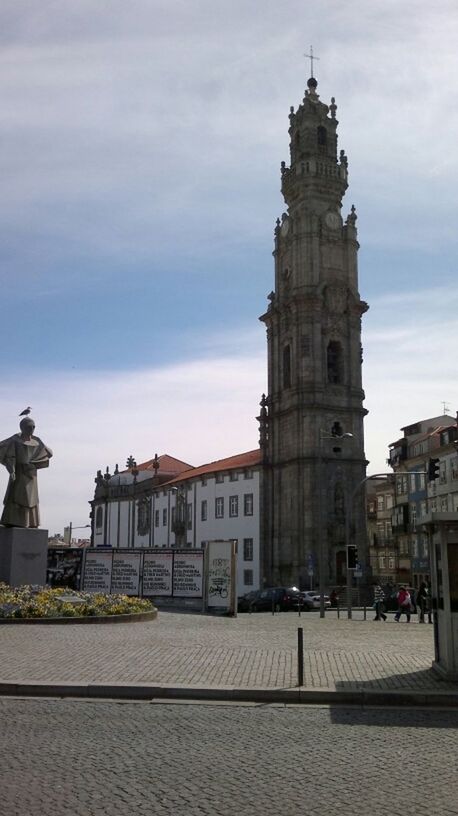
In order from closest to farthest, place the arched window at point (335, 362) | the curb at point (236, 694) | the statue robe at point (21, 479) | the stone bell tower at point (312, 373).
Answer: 1. the curb at point (236, 694)
2. the statue robe at point (21, 479)
3. the stone bell tower at point (312, 373)
4. the arched window at point (335, 362)

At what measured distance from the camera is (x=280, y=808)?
5.91m

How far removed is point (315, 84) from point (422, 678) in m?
68.6

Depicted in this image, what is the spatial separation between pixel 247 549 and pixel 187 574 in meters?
35.1

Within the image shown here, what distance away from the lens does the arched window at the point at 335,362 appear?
63125 millimetres

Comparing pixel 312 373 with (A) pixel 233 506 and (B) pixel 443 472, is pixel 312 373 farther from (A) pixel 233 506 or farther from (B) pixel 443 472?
(B) pixel 443 472

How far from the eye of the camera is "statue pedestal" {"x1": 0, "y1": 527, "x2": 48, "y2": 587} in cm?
2194

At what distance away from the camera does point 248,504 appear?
64812 millimetres

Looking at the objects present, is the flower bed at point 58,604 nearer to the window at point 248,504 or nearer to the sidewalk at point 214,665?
the sidewalk at point 214,665

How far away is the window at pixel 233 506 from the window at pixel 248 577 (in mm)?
Answer: 5162

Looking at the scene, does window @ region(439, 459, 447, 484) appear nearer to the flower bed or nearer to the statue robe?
the flower bed

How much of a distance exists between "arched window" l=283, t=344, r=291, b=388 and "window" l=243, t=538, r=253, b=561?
13.2m

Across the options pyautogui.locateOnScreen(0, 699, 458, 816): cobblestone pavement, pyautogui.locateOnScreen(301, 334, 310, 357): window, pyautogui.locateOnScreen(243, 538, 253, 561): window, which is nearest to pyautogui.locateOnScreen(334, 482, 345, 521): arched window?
pyautogui.locateOnScreen(243, 538, 253, 561): window

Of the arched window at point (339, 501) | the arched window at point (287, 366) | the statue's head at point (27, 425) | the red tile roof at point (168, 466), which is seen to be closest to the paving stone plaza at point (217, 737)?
the statue's head at point (27, 425)

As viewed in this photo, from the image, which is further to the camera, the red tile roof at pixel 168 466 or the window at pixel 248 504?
the red tile roof at pixel 168 466
